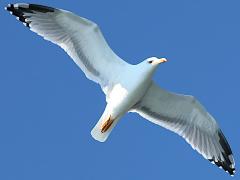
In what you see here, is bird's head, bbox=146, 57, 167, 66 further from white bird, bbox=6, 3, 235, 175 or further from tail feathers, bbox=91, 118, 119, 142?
tail feathers, bbox=91, 118, 119, 142

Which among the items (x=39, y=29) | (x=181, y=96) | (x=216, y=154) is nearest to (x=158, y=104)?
(x=181, y=96)

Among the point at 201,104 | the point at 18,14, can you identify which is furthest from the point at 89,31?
the point at 201,104

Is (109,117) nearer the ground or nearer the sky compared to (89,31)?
nearer the ground

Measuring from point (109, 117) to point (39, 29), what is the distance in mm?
1470

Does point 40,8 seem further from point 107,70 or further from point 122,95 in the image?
point 122,95

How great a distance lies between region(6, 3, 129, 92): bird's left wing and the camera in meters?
10.4

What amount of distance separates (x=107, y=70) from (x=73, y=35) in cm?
64

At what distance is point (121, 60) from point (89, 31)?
0.56m

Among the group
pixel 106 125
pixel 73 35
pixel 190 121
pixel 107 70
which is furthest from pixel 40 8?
pixel 190 121

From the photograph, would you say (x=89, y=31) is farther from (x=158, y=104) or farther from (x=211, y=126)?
(x=211, y=126)

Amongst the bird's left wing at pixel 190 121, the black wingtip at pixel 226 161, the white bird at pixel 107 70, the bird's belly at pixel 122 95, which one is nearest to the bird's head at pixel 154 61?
the white bird at pixel 107 70

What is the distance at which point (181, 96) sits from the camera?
10.8 meters

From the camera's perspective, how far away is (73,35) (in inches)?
415

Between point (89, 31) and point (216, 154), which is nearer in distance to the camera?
point (89, 31)
